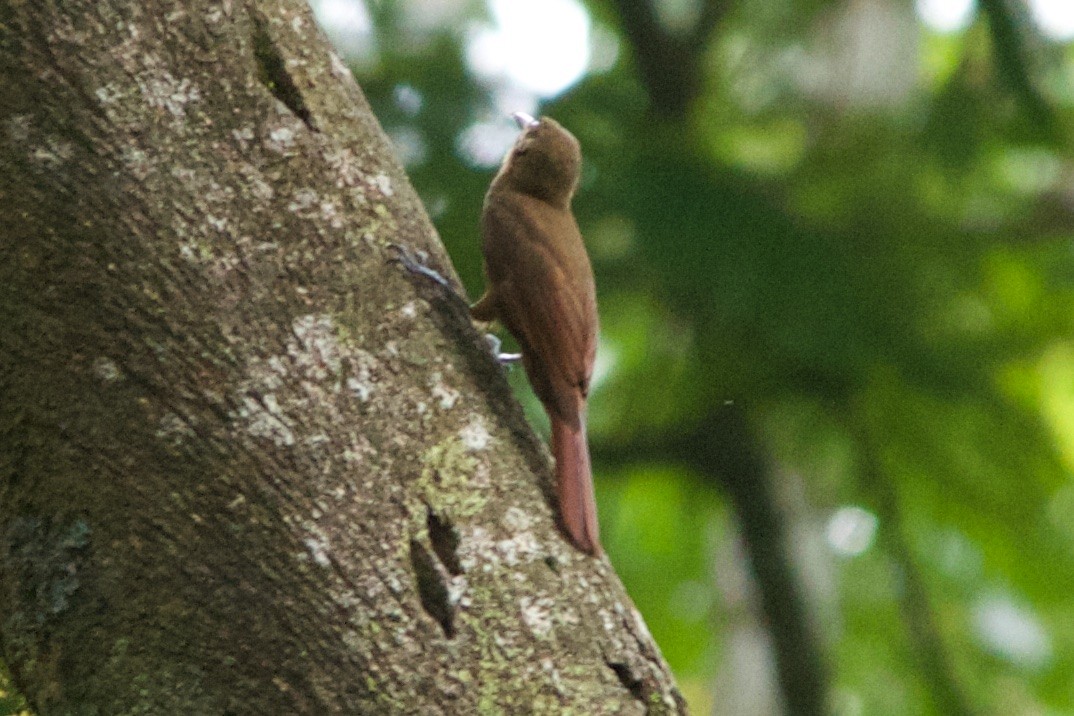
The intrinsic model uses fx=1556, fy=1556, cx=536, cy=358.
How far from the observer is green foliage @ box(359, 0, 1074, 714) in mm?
4395

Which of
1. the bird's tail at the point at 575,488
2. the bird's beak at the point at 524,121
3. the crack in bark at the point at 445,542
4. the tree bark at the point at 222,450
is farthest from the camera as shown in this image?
the bird's beak at the point at 524,121

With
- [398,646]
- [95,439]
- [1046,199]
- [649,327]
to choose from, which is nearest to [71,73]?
[95,439]

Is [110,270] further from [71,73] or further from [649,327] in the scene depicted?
[649,327]

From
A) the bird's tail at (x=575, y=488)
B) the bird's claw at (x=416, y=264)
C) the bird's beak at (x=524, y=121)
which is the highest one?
the bird's beak at (x=524, y=121)

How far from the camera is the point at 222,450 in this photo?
7.61 ft

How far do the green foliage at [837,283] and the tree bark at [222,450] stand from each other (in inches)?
65.7

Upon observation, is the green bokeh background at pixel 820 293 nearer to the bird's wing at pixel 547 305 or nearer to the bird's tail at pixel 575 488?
the bird's wing at pixel 547 305

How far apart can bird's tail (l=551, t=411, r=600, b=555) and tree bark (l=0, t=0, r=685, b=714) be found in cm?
5

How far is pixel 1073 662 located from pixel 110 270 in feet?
21.3

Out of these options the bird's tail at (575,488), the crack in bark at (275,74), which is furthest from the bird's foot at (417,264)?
the bird's tail at (575,488)

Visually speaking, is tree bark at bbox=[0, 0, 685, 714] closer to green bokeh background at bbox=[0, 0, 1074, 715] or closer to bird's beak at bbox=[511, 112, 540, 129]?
bird's beak at bbox=[511, 112, 540, 129]

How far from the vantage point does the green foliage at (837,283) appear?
439 cm

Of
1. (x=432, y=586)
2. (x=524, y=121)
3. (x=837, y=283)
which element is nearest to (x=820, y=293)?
(x=837, y=283)

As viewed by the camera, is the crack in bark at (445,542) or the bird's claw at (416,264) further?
the bird's claw at (416,264)
